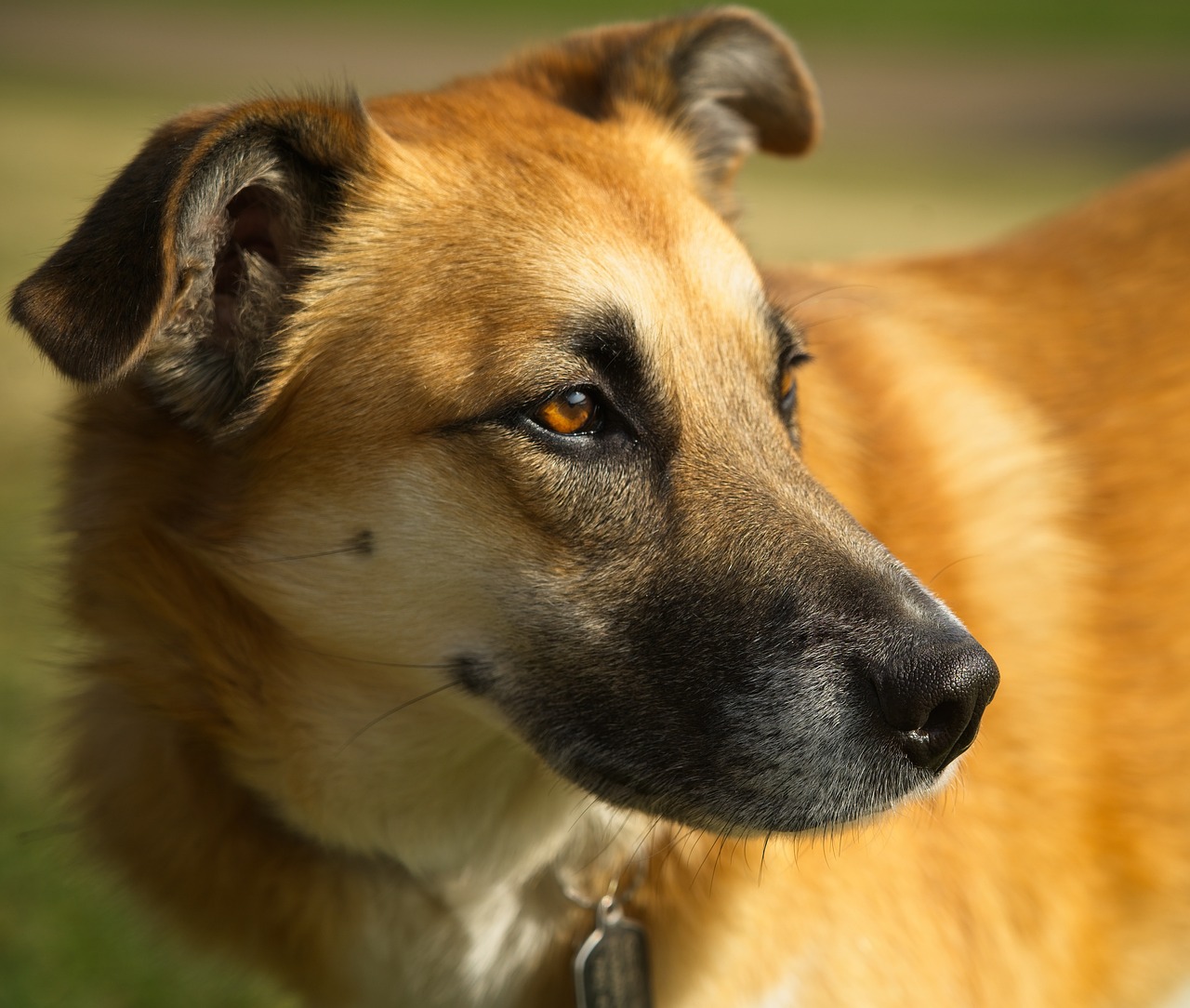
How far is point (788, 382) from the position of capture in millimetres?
2699

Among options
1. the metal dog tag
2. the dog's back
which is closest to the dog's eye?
the dog's back

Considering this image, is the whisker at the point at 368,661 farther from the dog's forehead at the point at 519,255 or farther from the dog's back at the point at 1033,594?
the dog's back at the point at 1033,594

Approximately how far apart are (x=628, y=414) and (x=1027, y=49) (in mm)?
29795

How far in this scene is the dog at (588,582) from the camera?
227cm

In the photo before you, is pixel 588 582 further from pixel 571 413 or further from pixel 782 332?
pixel 782 332

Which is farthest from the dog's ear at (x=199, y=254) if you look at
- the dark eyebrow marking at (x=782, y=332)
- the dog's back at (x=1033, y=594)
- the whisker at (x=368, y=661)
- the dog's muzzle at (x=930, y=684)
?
the dog's muzzle at (x=930, y=684)

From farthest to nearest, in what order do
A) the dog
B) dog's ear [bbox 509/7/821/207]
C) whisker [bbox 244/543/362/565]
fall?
dog's ear [bbox 509/7/821/207] < whisker [bbox 244/543/362/565] < the dog

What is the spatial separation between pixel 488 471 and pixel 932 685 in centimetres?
81

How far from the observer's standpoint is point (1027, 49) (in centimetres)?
2903

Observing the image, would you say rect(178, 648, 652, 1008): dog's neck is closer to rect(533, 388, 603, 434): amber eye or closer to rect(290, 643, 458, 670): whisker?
rect(290, 643, 458, 670): whisker

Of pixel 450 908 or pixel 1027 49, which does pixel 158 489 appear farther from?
pixel 1027 49

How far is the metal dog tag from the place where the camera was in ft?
8.49

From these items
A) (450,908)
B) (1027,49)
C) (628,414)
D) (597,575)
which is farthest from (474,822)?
(1027,49)

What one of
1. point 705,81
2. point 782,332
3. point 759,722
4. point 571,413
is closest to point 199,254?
point 571,413
